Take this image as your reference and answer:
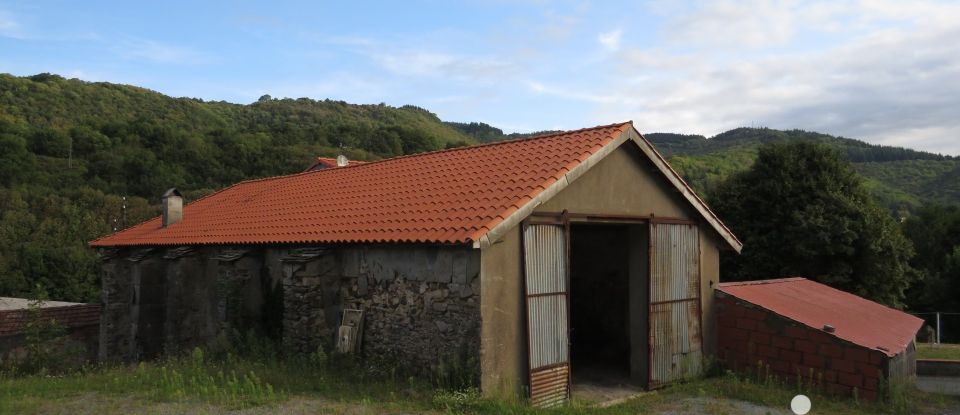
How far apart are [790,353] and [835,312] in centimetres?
228

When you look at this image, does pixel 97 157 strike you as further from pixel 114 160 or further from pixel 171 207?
pixel 171 207

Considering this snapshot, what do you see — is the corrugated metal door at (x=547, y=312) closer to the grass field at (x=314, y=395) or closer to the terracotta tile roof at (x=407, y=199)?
the grass field at (x=314, y=395)

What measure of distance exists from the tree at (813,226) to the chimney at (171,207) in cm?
2064

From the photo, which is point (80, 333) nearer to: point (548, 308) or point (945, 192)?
point (548, 308)

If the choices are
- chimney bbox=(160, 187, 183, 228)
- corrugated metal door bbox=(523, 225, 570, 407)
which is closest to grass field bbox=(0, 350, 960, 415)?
corrugated metal door bbox=(523, 225, 570, 407)

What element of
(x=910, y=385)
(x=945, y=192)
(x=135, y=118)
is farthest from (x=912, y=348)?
(x=945, y=192)

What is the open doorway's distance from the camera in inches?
511

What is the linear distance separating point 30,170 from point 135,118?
53.4 feet

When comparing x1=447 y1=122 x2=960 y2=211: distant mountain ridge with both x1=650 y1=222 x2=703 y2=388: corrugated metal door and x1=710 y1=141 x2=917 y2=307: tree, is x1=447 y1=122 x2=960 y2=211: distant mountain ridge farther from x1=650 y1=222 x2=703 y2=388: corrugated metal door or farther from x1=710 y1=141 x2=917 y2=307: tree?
x1=650 y1=222 x2=703 y2=388: corrugated metal door

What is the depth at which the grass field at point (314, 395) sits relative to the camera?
308 inches

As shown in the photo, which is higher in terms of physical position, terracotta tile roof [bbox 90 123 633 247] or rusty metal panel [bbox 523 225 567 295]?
terracotta tile roof [bbox 90 123 633 247]

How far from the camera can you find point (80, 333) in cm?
1958

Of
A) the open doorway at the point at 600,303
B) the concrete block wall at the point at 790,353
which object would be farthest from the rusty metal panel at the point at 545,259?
the concrete block wall at the point at 790,353

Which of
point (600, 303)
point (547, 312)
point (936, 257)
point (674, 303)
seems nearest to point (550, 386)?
point (547, 312)
